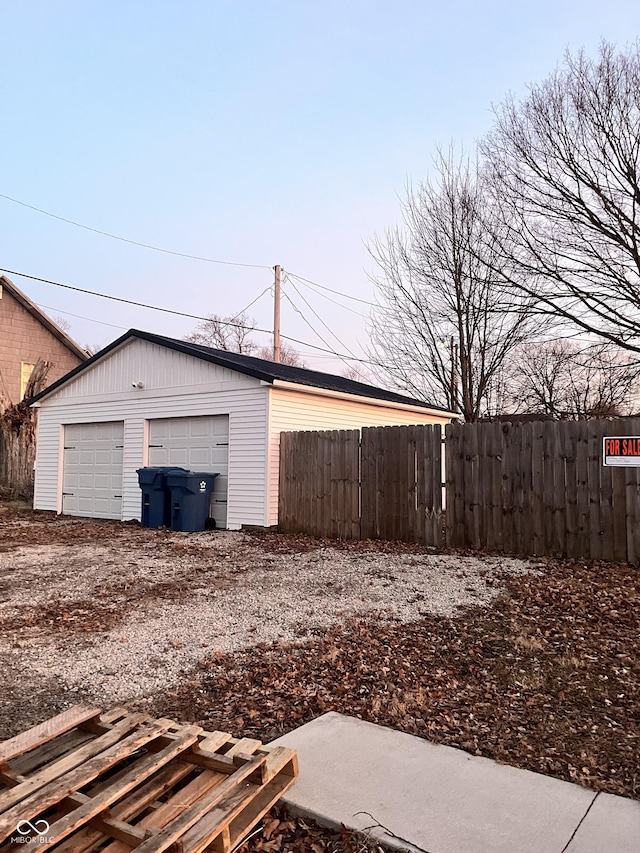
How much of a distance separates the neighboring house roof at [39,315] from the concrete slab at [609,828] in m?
22.7

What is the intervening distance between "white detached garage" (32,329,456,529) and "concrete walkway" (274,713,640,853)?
8080 mm

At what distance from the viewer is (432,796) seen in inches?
94.0

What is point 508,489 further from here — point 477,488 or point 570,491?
point 570,491

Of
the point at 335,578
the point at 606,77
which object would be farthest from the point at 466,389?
the point at 335,578

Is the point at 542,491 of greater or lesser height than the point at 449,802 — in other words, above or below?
above

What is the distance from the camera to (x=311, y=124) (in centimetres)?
1322

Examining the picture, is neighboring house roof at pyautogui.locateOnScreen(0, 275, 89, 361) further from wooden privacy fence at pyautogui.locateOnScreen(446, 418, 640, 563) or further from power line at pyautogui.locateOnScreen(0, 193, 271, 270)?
wooden privacy fence at pyautogui.locateOnScreen(446, 418, 640, 563)

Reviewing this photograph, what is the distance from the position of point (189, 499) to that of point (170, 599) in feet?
16.8

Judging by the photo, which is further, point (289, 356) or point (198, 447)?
point (289, 356)

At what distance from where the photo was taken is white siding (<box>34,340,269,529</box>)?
36.2 feet

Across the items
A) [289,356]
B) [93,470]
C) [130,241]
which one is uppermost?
[130,241]

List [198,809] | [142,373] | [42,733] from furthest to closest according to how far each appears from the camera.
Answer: [142,373], [42,733], [198,809]

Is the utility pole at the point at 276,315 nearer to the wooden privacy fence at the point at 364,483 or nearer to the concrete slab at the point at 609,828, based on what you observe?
the wooden privacy fence at the point at 364,483

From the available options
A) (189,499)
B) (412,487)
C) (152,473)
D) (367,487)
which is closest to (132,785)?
(412,487)
